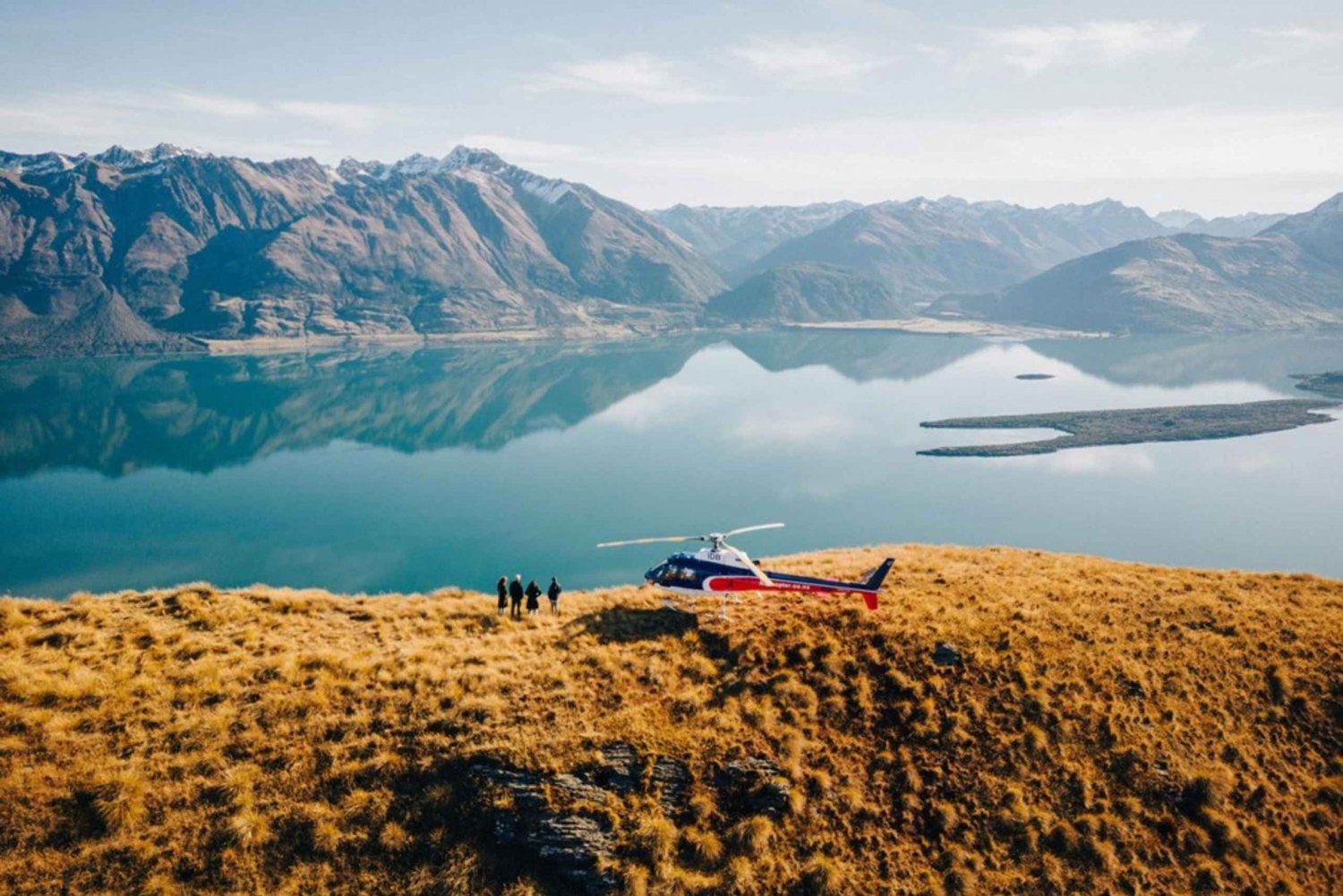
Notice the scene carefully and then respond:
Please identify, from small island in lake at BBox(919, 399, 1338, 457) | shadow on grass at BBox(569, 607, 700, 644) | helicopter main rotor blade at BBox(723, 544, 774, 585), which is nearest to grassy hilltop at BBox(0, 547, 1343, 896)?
shadow on grass at BBox(569, 607, 700, 644)

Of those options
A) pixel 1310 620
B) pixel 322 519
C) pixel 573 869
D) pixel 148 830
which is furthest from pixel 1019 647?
pixel 322 519

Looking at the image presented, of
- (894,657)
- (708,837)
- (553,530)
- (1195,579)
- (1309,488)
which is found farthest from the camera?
(1309,488)

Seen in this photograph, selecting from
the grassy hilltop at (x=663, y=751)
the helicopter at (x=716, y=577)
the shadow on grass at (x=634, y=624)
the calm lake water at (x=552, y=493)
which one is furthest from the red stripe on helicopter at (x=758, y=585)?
the calm lake water at (x=552, y=493)

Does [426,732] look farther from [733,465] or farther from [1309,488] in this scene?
[1309,488]

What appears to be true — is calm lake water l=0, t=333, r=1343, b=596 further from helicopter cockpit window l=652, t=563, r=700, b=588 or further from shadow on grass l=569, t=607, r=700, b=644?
helicopter cockpit window l=652, t=563, r=700, b=588

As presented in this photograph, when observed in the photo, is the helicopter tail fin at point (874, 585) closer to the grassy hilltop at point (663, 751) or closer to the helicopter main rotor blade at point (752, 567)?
the grassy hilltop at point (663, 751)

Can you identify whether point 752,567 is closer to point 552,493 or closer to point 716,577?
point 716,577
